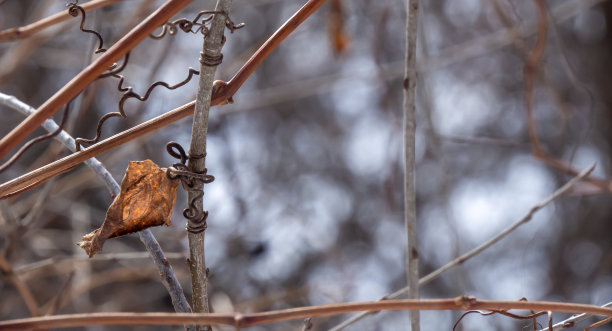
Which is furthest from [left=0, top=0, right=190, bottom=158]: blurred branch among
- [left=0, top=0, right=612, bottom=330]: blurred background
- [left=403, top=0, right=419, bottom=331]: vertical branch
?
[left=0, top=0, right=612, bottom=330]: blurred background

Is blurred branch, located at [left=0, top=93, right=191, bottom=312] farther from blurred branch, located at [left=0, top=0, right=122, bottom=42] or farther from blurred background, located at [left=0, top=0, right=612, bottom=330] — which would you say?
blurred background, located at [left=0, top=0, right=612, bottom=330]

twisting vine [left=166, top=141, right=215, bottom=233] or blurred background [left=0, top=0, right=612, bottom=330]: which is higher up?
blurred background [left=0, top=0, right=612, bottom=330]

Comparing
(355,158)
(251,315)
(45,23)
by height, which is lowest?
(251,315)

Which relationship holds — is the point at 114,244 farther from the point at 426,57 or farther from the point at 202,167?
the point at 202,167

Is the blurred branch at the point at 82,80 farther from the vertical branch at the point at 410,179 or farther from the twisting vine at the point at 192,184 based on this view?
the vertical branch at the point at 410,179

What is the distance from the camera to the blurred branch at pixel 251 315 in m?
0.29

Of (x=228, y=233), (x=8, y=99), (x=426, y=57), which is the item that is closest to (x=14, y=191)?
(x=8, y=99)

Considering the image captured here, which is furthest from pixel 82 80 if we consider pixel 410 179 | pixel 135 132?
pixel 410 179

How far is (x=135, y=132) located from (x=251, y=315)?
15 cm

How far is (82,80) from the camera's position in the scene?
0.31 metres

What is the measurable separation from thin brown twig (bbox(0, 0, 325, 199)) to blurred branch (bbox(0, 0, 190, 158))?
7cm

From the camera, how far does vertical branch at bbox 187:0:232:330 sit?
37cm

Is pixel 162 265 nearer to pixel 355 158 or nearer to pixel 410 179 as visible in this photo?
pixel 410 179

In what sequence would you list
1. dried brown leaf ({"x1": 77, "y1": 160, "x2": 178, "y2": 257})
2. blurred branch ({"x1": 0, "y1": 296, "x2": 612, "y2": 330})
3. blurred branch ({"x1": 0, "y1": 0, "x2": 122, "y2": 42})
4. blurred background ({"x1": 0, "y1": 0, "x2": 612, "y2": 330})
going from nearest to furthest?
1. blurred branch ({"x1": 0, "y1": 296, "x2": 612, "y2": 330})
2. dried brown leaf ({"x1": 77, "y1": 160, "x2": 178, "y2": 257})
3. blurred branch ({"x1": 0, "y1": 0, "x2": 122, "y2": 42})
4. blurred background ({"x1": 0, "y1": 0, "x2": 612, "y2": 330})
